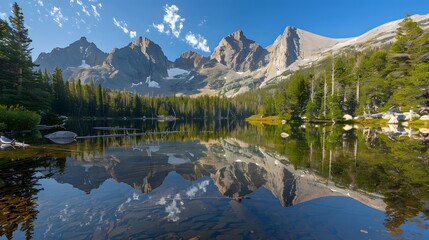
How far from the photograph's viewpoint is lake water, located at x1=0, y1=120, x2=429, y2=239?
27.2ft

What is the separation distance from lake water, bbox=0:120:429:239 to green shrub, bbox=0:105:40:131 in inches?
933

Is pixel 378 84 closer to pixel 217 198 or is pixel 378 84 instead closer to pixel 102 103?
pixel 217 198

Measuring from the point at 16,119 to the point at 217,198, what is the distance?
45324 millimetres

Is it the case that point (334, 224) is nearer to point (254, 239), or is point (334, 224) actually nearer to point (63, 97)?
point (254, 239)

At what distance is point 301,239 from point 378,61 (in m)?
86.5

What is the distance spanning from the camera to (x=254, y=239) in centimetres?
765

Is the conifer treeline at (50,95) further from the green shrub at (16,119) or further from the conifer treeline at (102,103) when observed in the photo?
the green shrub at (16,119)

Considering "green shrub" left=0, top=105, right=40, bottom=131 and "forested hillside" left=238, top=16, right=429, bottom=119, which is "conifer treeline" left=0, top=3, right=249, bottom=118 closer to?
"green shrub" left=0, top=105, right=40, bottom=131

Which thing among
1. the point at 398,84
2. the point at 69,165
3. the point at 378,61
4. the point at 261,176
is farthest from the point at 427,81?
the point at 69,165

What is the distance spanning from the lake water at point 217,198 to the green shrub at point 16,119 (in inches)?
933

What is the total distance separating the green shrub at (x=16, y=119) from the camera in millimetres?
38219

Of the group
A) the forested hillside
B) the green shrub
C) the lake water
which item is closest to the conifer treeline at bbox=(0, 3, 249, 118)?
the green shrub

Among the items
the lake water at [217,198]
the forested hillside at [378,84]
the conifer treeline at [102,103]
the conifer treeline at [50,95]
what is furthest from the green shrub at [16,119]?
the forested hillside at [378,84]

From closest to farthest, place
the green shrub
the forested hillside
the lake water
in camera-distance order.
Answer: the lake water
the green shrub
the forested hillside
